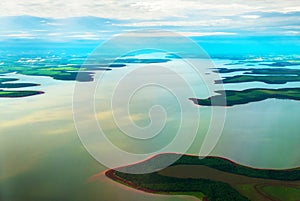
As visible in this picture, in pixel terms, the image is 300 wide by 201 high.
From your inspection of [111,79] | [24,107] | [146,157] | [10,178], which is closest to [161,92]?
[111,79]

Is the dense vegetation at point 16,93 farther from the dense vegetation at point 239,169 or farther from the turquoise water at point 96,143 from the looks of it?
the dense vegetation at point 239,169

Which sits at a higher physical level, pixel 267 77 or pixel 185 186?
pixel 267 77

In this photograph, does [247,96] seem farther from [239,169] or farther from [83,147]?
[83,147]

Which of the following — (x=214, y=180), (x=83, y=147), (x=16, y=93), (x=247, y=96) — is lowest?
(x=214, y=180)

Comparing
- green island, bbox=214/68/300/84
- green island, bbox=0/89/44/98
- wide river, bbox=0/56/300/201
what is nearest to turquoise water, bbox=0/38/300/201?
wide river, bbox=0/56/300/201

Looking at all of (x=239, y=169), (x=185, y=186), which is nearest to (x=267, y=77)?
(x=239, y=169)

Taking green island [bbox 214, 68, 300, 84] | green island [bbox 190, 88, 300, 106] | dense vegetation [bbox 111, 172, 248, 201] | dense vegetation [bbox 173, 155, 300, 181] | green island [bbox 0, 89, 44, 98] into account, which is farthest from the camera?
green island [bbox 214, 68, 300, 84]

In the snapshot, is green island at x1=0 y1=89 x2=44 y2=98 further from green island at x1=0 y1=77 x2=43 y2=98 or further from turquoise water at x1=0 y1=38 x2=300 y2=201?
turquoise water at x1=0 y1=38 x2=300 y2=201
